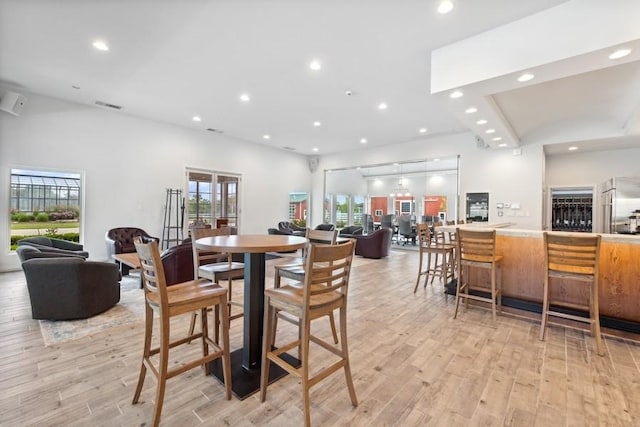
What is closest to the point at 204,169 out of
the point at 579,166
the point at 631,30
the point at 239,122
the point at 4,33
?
the point at 239,122

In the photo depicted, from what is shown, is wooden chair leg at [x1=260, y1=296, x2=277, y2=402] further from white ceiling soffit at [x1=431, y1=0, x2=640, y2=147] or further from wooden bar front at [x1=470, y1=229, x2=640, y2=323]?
wooden bar front at [x1=470, y1=229, x2=640, y2=323]

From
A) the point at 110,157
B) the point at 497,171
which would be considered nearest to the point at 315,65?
the point at 110,157

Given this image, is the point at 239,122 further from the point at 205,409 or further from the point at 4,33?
the point at 205,409

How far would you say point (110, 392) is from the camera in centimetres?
197

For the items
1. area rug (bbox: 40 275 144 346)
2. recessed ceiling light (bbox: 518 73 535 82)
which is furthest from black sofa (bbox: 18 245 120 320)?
recessed ceiling light (bbox: 518 73 535 82)

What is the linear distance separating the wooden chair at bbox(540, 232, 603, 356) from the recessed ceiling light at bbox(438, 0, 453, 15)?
2455 mm

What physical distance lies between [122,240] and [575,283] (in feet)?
24.9

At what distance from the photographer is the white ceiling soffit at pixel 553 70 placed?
100.0 inches

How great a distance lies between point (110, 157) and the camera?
21.0ft

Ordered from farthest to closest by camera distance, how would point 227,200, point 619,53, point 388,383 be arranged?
point 227,200 → point 619,53 → point 388,383

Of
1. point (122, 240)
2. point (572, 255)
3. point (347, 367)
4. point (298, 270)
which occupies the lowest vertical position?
point (347, 367)

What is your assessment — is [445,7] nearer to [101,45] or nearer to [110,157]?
[101,45]

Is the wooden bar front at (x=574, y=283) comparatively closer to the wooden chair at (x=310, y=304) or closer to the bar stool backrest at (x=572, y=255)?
the bar stool backrest at (x=572, y=255)

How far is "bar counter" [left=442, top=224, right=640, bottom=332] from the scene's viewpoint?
9.98ft
